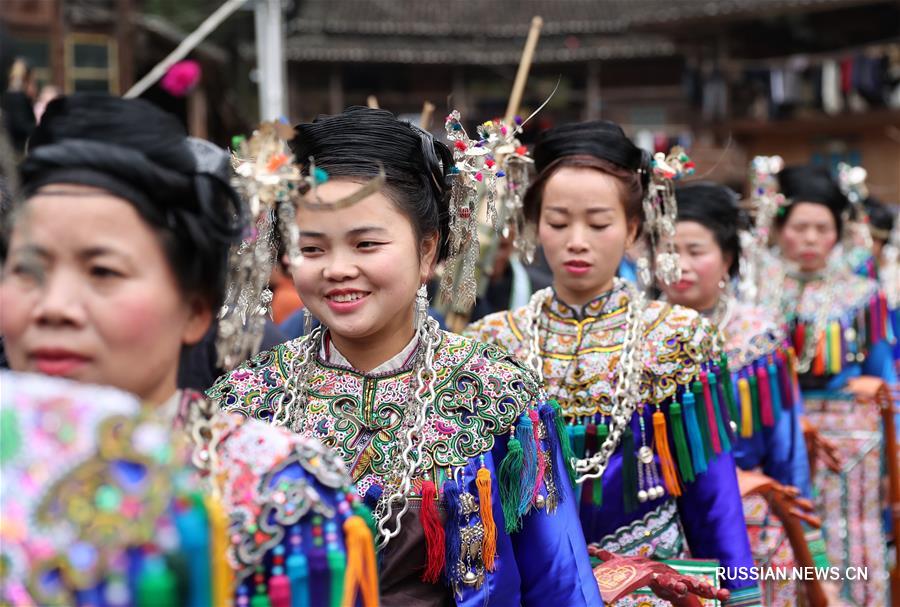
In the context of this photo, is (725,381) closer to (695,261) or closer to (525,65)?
(695,261)

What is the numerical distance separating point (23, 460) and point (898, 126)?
24.0 metres

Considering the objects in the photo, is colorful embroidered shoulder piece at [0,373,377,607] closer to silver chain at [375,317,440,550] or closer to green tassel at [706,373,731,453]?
silver chain at [375,317,440,550]

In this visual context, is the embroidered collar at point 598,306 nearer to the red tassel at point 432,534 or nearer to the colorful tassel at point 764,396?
the colorful tassel at point 764,396

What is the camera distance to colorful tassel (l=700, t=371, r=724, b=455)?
3613 mm

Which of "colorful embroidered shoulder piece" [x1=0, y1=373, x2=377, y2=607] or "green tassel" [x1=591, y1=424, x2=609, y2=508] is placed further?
"green tassel" [x1=591, y1=424, x2=609, y2=508]

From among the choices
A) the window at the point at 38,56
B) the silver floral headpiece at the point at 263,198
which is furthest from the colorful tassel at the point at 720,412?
the window at the point at 38,56

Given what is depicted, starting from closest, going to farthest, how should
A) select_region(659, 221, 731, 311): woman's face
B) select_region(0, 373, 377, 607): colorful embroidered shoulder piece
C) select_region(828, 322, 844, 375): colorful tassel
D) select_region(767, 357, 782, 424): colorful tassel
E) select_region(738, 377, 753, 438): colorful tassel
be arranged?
1. select_region(0, 373, 377, 607): colorful embroidered shoulder piece
2. select_region(738, 377, 753, 438): colorful tassel
3. select_region(767, 357, 782, 424): colorful tassel
4. select_region(659, 221, 731, 311): woman's face
5. select_region(828, 322, 844, 375): colorful tassel

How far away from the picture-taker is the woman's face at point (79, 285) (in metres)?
1.63

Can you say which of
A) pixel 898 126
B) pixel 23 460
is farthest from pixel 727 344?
pixel 898 126

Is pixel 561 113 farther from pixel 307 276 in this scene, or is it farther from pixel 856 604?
pixel 307 276

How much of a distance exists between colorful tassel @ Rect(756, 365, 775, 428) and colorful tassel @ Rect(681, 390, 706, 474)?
119 cm

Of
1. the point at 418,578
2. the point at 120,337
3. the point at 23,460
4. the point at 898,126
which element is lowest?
the point at 418,578

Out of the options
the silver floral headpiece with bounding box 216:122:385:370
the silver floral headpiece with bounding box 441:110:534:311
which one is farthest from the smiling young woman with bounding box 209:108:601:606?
the silver floral headpiece with bounding box 216:122:385:370

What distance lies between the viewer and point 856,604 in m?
5.75
